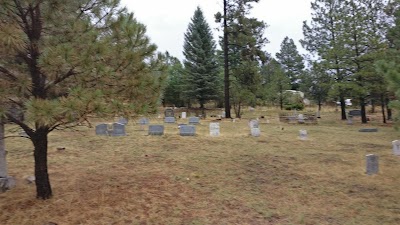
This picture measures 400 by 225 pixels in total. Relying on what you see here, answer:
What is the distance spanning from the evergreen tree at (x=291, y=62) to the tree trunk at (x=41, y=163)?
4904cm

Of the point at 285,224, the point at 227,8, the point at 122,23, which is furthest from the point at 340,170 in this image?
the point at 227,8

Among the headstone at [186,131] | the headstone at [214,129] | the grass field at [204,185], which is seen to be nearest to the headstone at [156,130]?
the headstone at [186,131]

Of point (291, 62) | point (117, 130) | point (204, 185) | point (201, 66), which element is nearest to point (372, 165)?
point (204, 185)

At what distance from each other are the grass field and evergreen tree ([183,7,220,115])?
21.4 m

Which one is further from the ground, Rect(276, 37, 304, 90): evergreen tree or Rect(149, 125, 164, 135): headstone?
Rect(276, 37, 304, 90): evergreen tree

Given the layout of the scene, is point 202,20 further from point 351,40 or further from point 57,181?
point 57,181

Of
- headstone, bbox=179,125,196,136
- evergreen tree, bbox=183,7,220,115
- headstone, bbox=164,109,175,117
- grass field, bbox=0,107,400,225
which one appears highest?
evergreen tree, bbox=183,7,220,115

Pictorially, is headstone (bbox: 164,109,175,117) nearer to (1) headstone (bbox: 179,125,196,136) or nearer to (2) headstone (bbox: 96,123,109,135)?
(2) headstone (bbox: 96,123,109,135)

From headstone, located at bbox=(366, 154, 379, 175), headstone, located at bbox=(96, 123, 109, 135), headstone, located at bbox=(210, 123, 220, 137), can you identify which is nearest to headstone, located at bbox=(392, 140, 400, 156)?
headstone, located at bbox=(366, 154, 379, 175)

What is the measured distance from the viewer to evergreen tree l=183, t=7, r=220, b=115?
3266cm

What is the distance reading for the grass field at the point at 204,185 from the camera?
5645 mm

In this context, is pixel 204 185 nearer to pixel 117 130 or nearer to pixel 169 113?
pixel 117 130

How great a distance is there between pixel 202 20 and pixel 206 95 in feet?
27.3

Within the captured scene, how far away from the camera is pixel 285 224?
5.41 m
